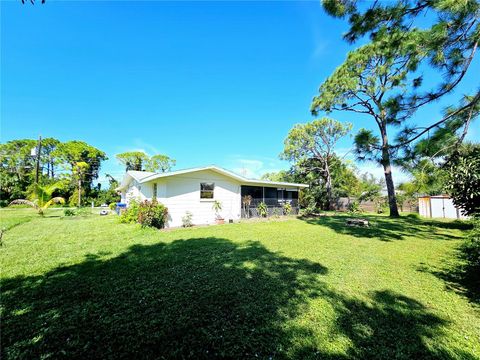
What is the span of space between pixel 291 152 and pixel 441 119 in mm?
20957

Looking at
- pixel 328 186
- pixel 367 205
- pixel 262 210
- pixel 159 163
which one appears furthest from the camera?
pixel 159 163

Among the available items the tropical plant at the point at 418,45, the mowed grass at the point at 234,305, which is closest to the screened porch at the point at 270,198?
the mowed grass at the point at 234,305

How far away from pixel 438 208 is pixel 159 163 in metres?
43.0

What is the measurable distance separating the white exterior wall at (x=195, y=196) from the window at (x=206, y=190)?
8.9 inches

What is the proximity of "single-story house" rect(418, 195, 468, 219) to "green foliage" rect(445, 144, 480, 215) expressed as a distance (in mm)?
10328

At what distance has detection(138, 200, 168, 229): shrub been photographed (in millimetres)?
9594

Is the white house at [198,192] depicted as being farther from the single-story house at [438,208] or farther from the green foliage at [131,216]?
the single-story house at [438,208]

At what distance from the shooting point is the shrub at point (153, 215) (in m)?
9.59

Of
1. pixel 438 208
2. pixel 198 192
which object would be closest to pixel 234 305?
pixel 198 192

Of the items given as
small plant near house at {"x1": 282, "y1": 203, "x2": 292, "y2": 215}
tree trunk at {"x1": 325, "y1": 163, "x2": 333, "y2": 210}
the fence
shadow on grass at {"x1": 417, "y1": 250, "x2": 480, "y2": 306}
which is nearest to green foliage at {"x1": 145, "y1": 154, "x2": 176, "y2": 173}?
tree trunk at {"x1": 325, "y1": 163, "x2": 333, "y2": 210}

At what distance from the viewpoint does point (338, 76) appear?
40.1 feet

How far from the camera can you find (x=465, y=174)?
5270 mm

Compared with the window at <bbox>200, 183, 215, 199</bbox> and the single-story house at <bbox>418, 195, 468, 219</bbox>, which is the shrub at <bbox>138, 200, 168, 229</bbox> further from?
the single-story house at <bbox>418, 195, 468, 219</bbox>

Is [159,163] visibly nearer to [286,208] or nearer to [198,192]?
[286,208]
